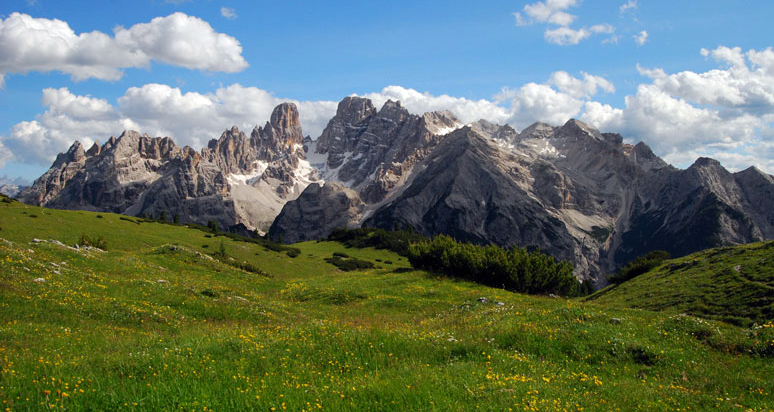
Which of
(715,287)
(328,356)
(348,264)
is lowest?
(348,264)

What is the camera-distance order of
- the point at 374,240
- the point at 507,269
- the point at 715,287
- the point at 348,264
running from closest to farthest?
1. the point at 715,287
2. the point at 507,269
3. the point at 348,264
4. the point at 374,240

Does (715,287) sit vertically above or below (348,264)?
above

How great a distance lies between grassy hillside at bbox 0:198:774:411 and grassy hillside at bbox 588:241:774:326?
1036 centimetres

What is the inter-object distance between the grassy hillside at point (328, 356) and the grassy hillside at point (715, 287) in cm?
1036

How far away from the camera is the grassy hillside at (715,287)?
3050 cm

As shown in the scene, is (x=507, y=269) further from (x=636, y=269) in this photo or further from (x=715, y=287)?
(x=636, y=269)

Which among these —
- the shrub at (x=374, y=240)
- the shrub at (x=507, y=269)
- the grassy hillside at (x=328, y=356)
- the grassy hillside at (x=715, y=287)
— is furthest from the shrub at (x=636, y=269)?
the shrub at (x=374, y=240)

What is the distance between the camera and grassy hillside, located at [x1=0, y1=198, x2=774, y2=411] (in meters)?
10.0

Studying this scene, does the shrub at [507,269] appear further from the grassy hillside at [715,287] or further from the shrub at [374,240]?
the shrub at [374,240]

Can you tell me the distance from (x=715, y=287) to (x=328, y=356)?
35.7 metres

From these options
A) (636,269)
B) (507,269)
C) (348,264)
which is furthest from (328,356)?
(348,264)

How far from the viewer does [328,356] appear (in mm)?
13742

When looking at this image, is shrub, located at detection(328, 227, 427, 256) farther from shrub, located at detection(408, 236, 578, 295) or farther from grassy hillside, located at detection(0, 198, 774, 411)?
grassy hillside, located at detection(0, 198, 774, 411)

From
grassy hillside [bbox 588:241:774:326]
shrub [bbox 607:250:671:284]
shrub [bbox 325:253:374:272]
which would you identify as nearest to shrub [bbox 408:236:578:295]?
grassy hillside [bbox 588:241:774:326]
